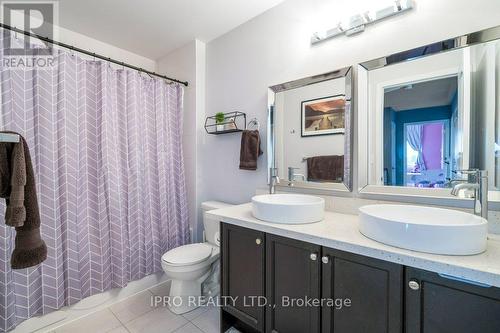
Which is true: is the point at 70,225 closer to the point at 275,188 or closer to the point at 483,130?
the point at 275,188

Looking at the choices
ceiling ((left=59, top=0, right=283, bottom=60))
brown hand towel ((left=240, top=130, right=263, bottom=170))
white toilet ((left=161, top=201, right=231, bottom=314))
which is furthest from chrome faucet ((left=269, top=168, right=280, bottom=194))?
ceiling ((left=59, top=0, right=283, bottom=60))

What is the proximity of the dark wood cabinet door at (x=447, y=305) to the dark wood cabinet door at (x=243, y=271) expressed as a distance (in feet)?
2.28

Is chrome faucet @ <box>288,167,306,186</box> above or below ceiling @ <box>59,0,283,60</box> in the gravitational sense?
below

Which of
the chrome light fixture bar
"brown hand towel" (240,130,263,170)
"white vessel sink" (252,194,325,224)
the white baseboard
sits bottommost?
the white baseboard

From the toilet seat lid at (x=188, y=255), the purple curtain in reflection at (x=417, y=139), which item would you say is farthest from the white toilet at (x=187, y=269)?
the purple curtain in reflection at (x=417, y=139)

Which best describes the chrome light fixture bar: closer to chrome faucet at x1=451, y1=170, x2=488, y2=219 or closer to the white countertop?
chrome faucet at x1=451, y1=170, x2=488, y2=219

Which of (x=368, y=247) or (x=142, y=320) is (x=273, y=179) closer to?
(x=368, y=247)

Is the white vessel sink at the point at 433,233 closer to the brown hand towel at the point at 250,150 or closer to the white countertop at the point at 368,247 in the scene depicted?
the white countertop at the point at 368,247

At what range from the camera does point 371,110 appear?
142cm

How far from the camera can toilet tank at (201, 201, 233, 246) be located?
2006 mm

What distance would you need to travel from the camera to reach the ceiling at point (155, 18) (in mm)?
1761

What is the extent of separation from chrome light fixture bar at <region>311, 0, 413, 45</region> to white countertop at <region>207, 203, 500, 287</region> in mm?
1169

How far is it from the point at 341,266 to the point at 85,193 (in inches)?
68.6

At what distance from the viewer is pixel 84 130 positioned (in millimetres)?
1697
